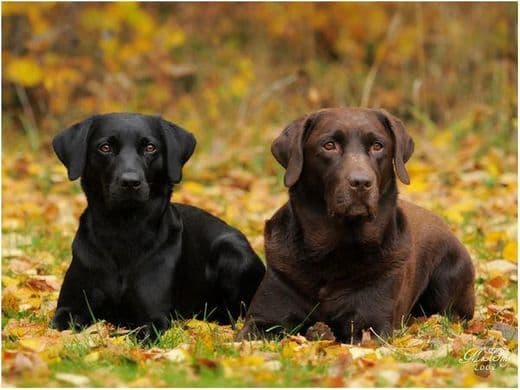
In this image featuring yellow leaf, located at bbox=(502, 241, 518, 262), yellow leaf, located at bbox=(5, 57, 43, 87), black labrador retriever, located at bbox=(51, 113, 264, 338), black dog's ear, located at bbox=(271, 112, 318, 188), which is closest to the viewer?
black dog's ear, located at bbox=(271, 112, 318, 188)

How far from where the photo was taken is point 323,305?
5566mm

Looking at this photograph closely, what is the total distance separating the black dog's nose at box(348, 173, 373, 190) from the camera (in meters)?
5.17

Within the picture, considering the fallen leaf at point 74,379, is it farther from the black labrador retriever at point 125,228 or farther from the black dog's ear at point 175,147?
Answer: the black dog's ear at point 175,147

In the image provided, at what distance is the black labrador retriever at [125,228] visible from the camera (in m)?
5.72

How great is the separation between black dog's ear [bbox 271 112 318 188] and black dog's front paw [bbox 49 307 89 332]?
1.41 metres

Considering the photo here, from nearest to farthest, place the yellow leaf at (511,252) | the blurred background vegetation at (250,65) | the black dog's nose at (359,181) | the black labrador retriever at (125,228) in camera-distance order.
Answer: the black dog's nose at (359,181) → the black labrador retriever at (125,228) → the yellow leaf at (511,252) → the blurred background vegetation at (250,65)

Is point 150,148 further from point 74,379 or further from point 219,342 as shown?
point 74,379

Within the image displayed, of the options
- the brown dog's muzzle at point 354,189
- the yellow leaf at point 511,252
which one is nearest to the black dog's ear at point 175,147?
the brown dog's muzzle at point 354,189

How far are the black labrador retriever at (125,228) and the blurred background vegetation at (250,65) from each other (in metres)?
4.86

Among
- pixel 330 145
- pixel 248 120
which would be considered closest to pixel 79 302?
pixel 330 145

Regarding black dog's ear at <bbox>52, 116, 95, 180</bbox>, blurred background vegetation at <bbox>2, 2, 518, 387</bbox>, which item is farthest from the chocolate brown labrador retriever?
black dog's ear at <bbox>52, 116, 95, 180</bbox>

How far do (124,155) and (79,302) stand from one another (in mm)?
898

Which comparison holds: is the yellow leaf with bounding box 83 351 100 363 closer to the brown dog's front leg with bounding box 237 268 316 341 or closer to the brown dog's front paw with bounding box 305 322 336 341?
the brown dog's front leg with bounding box 237 268 316 341

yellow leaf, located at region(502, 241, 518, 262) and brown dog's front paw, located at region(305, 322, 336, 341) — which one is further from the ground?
brown dog's front paw, located at region(305, 322, 336, 341)
